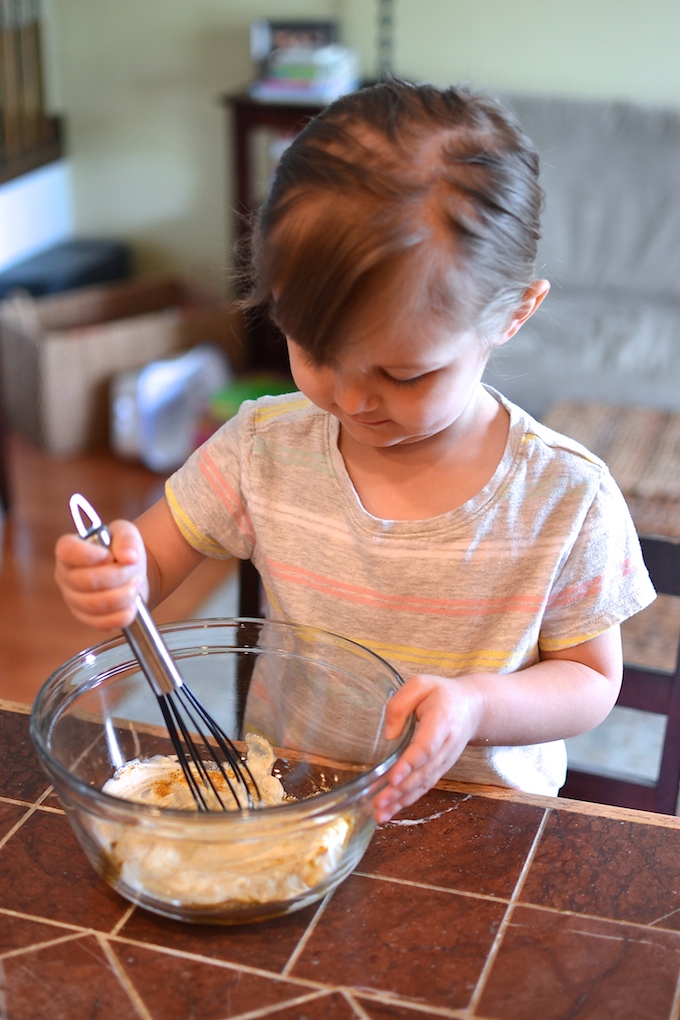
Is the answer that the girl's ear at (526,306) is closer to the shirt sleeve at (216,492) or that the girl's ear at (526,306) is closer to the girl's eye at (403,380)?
the girl's eye at (403,380)

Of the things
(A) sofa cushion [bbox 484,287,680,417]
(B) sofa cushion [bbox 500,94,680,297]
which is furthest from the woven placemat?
(B) sofa cushion [bbox 500,94,680,297]

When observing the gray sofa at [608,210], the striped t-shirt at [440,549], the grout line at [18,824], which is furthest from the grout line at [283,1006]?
the gray sofa at [608,210]

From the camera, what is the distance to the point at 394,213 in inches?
27.6

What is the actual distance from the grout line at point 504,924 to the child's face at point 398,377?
0.96 feet

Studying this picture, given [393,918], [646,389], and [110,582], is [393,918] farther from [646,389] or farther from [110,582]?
[646,389]

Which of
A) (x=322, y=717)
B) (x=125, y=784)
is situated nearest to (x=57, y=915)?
(x=125, y=784)

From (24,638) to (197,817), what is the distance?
176 cm

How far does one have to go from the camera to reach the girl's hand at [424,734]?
672mm

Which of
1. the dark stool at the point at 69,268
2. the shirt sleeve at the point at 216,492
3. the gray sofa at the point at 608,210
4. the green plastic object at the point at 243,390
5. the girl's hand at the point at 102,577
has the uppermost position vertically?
the girl's hand at the point at 102,577

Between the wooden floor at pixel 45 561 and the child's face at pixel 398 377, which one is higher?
the child's face at pixel 398 377

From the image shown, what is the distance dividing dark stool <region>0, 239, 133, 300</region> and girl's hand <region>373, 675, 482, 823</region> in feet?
9.04

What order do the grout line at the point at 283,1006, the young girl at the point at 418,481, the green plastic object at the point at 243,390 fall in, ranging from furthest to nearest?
the green plastic object at the point at 243,390, the young girl at the point at 418,481, the grout line at the point at 283,1006

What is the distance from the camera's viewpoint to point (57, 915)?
0.68 metres

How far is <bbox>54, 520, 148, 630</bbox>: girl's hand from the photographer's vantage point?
27.6 inches
